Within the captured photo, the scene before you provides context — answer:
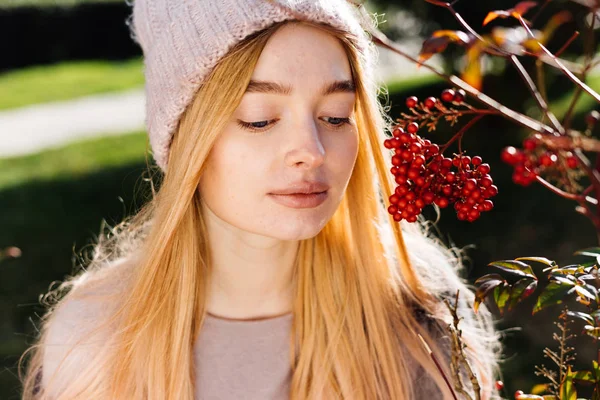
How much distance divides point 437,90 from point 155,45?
5514 millimetres

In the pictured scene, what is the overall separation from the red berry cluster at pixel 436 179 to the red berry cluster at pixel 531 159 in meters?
0.27

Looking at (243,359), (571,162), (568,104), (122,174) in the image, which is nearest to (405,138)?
(571,162)

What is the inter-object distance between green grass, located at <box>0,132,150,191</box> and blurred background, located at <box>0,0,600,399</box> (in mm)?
11

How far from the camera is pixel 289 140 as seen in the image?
1.87m

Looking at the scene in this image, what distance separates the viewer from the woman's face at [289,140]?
1885mm

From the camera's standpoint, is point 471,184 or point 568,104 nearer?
point 471,184

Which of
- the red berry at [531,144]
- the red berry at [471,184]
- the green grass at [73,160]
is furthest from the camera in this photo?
the green grass at [73,160]

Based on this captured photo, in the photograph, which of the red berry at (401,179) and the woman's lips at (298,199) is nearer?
the red berry at (401,179)

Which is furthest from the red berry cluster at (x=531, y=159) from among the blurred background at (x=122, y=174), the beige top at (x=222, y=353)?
the blurred background at (x=122, y=174)

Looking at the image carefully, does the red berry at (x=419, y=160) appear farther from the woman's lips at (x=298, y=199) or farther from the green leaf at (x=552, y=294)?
the woman's lips at (x=298, y=199)

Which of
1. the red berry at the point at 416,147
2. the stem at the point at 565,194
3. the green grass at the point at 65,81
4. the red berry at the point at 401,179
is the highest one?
the stem at the point at 565,194

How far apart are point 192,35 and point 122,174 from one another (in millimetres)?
4635

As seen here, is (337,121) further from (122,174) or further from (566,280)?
(122,174)

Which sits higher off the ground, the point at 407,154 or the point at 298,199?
the point at 407,154
